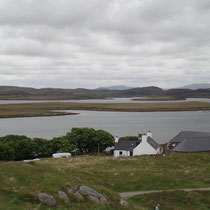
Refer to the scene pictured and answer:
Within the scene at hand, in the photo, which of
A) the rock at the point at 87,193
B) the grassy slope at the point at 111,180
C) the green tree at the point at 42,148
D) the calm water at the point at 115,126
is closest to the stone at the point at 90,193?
the rock at the point at 87,193

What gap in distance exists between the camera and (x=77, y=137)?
234 feet

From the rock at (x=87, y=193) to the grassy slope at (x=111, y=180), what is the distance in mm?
629

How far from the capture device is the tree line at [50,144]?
63.1 metres

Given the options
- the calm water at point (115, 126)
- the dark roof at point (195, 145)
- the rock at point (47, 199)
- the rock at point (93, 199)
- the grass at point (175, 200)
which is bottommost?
the calm water at point (115, 126)

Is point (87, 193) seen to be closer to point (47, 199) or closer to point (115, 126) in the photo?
point (47, 199)

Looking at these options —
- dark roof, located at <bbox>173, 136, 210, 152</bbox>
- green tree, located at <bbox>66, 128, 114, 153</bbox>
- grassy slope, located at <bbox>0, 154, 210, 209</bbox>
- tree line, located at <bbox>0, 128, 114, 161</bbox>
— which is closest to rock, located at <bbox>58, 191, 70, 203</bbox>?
grassy slope, located at <bbox>0, 154, 210, 209</bbox>

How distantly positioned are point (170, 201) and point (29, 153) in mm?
47376

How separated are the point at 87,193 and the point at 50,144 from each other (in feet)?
161

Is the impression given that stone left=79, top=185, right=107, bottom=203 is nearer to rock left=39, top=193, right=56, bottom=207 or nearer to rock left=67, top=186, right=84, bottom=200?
rock left=67, top=186, right=84, bottom=200

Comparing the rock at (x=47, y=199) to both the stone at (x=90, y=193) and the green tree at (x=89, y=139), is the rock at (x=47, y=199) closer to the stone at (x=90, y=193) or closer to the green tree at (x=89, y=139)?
the stone at (x=90, y=193)

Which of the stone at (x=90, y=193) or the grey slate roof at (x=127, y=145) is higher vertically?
the stone at (x=90, y=193)

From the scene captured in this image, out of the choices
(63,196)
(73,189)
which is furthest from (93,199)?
(63,196)

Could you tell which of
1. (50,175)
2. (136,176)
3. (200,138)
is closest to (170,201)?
(136,176)

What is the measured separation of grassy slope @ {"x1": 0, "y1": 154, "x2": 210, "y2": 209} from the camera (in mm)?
18359
